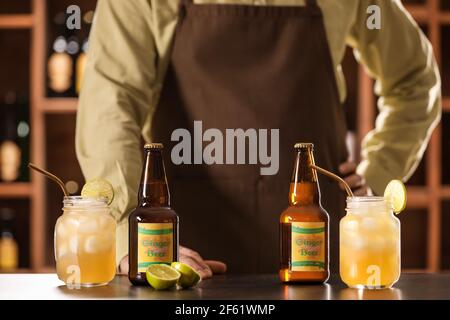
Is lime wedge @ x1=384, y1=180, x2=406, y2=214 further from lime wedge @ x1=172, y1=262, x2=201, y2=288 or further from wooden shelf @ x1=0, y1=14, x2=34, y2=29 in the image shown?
wooden shelf @ x1=0, y1=14, x2=34, y2=29

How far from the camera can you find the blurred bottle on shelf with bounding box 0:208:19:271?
2.75 m

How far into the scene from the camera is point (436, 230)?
275 centimetres

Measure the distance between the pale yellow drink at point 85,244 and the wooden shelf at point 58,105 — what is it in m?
1.48

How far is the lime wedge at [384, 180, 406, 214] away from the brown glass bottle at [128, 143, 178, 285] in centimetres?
34

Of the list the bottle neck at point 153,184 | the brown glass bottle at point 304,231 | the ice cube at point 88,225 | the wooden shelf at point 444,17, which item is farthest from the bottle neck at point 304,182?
the wooden shelf at point 444,17

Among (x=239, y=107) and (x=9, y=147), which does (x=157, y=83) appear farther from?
(x=9, y=147)

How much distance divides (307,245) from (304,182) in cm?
11

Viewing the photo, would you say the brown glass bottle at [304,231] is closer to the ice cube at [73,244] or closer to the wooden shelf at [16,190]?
the ice cube at [73,244]

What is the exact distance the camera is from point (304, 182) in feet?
4.20

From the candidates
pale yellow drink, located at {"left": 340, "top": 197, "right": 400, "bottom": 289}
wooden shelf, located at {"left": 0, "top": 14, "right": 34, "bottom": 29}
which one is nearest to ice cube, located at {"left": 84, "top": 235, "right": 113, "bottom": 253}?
pale yellow drink, located at {"left": 340, "top": 197, "right": 400, "bottom": 289}

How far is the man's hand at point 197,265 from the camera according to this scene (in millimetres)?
1311

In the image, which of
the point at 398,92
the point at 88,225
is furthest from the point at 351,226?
the point at 398,92
